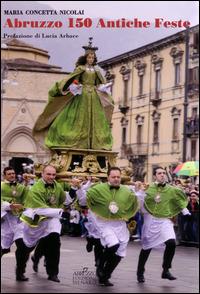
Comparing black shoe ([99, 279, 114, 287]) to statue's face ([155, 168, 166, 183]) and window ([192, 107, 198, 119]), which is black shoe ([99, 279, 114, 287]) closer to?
statue's face ([155, 168, 166, 183])

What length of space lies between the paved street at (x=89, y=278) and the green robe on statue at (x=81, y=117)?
158 cm

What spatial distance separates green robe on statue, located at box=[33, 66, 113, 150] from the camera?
12891mm

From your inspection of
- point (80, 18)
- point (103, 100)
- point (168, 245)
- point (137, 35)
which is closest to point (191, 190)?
point (103, 100)

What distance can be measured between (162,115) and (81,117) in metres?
25.9

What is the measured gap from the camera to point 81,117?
12.9m

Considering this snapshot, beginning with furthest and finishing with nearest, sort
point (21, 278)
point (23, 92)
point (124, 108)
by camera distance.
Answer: point (124, 108), point (23, 92), point (21, 278)

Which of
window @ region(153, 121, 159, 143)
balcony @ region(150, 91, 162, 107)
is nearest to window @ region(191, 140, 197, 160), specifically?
window @ region(153, 121, 159, 143)

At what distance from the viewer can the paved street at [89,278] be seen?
7.26 metres

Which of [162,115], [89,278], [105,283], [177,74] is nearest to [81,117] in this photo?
[89,278]

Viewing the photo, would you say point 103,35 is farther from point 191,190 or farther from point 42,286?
point 191,190

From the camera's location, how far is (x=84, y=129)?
12906mm

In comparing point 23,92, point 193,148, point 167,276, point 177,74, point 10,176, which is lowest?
point 167,276

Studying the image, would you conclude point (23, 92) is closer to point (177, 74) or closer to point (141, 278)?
point (141, 278)

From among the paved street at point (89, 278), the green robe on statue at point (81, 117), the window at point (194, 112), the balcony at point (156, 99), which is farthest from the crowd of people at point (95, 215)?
the window at point (194, 112)
